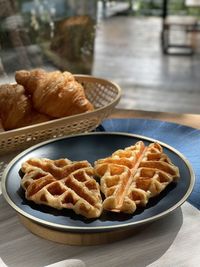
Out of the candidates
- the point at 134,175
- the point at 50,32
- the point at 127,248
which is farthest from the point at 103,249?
the point at 50,32

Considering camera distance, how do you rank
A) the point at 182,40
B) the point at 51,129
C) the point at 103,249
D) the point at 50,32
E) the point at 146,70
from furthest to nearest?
the point at 182,40, the point at 146,70, the point at 50,32, the point at 51,129, the point at 103,249

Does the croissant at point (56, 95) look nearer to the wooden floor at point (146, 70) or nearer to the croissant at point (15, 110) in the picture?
the croissant at point (15, 110)

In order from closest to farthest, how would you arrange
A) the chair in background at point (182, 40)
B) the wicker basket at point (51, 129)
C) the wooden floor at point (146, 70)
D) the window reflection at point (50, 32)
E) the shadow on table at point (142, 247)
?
the shadow on table at point (142, 247) → the wicker basket at point (51, 129) → the window reflection at point (50, 32) → the wooden floor at point (146, 70) → the chair in background at point (182, 40)

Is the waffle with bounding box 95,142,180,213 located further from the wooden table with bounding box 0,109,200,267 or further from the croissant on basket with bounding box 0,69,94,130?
the croissant on basket with bounding box 0,69,94,130

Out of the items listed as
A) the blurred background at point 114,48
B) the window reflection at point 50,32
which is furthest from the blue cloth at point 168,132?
the window reflection at point 50,32

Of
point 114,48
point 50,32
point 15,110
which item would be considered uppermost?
point 15,110

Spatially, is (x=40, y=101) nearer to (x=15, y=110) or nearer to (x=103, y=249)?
(x=15, y=110)

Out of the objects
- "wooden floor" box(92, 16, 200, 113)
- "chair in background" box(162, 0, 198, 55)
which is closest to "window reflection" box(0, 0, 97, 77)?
"wooden floor" box(92, 16, 200, 113)

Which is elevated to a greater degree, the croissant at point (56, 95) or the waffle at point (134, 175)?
the croissant at point (56, 95)
